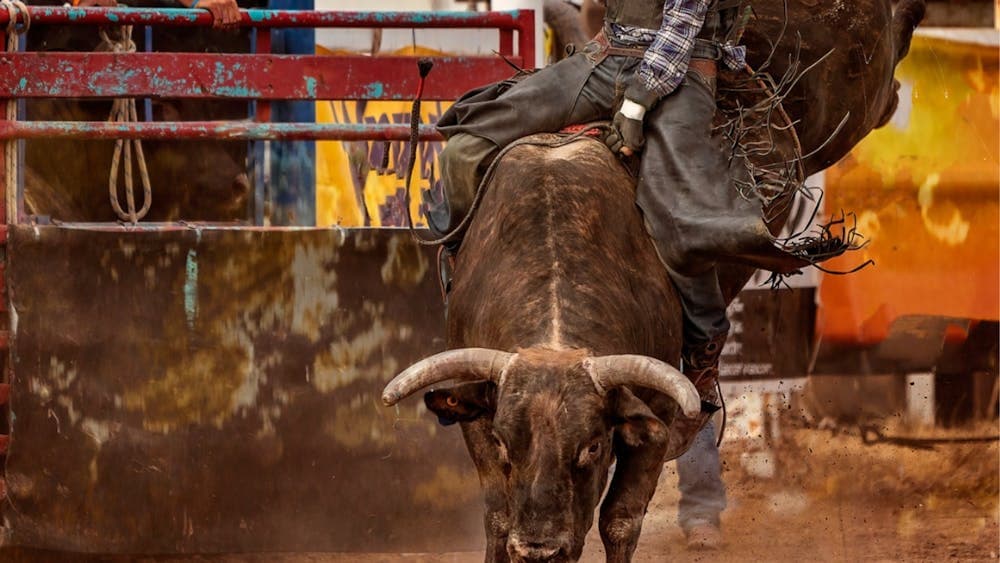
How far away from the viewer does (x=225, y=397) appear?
23.4ft

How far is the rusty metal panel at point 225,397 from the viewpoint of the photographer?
7023mm

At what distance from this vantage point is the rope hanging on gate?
7.62m

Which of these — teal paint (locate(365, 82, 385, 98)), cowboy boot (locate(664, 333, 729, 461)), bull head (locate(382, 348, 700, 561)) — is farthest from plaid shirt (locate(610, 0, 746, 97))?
teal paint (locate(365, 82, 385, 98))

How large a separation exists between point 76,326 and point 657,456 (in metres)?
2.90

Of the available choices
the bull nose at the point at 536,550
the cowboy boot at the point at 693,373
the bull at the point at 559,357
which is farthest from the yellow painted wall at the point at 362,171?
the bull nose at the point at 536,550

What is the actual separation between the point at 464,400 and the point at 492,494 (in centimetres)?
35

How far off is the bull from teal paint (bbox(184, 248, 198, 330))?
5.40ft

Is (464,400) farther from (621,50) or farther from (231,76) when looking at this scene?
(231,76)

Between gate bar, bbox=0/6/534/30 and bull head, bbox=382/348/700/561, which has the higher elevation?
gate bar, bbox=0/6/534/30

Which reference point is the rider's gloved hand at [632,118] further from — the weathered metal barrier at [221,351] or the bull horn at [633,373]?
the weathered metal barrier at [221,351]

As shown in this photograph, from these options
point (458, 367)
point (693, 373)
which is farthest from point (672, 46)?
point (458, 367)

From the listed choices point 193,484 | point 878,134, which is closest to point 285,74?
point 193,484

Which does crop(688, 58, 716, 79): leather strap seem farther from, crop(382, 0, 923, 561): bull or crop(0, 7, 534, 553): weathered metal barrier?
crop(0, 7, 534, 553): weathered metal barrier

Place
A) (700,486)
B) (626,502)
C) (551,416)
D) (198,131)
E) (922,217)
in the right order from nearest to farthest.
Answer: (551,416), (626,502), (198,131), (700,486), (922,217)
